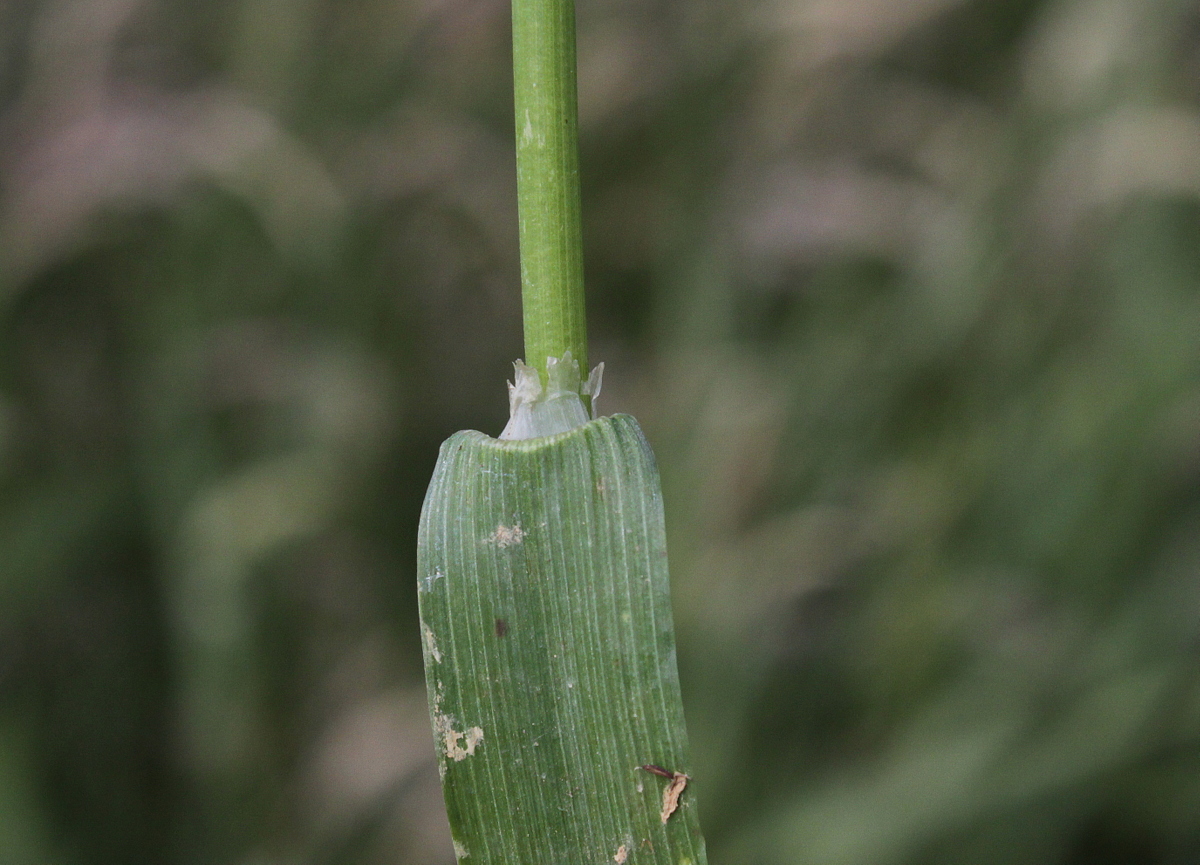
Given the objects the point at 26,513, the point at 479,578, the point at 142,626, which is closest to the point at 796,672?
the point at 142,626

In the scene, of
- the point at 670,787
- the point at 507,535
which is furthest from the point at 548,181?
the point at 670,787

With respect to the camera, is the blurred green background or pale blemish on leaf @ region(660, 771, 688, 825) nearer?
pale blemish on leaf @ region(660, 771, 688, 825)

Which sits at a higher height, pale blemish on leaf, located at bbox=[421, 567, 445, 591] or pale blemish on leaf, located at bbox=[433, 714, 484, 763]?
pale blemish on leaf, located at bbox=[421, 567, 445, 591]

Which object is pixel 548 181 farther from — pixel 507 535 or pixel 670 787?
pixel 670 787

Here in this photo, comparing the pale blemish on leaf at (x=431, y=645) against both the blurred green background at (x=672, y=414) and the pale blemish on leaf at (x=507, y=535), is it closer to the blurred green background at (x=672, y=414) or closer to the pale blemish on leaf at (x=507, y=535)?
the pale blemish on leaf at (x=507, y=535)

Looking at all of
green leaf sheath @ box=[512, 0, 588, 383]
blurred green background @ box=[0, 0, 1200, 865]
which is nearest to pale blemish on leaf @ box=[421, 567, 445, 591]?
green leaf sheath @ box=[512, 0, 588, 383]

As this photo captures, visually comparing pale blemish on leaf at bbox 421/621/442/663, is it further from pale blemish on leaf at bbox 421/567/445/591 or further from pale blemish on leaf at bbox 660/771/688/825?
pale blemish on leaf at bbox 660/771/688/825

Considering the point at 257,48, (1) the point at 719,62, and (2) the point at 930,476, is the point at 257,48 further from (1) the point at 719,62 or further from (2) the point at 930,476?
A: (2) the point at 930,476
